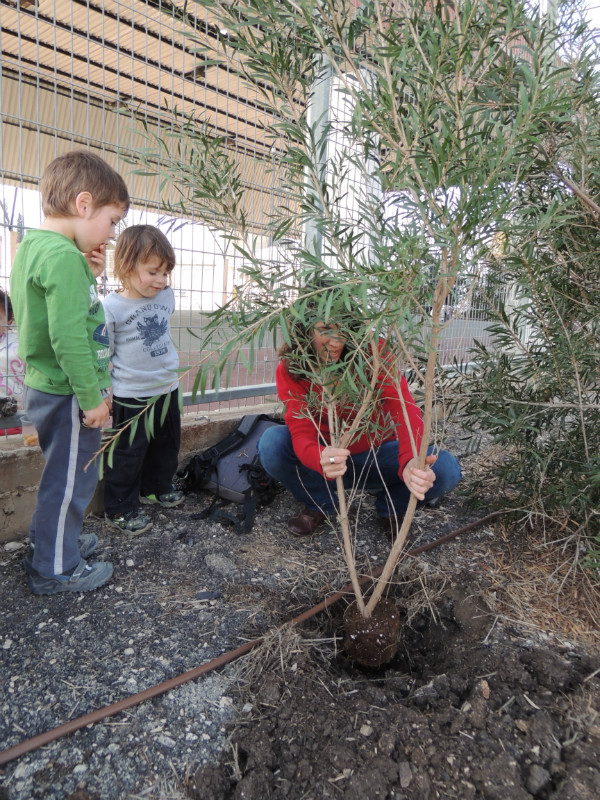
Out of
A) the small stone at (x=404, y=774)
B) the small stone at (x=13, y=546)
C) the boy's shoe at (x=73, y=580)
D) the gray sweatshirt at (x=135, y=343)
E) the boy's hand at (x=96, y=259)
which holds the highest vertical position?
the boy's hand at (x=96, y=259)

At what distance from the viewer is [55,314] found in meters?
2.04

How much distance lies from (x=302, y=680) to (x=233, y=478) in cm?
161

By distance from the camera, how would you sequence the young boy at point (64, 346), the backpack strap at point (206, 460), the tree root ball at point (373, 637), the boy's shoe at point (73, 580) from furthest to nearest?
the backpack strap at point (206, 460), the boy's shoe at point (73, 580), the young boy at point (64, 346), the tree root ball at point (373, 637)

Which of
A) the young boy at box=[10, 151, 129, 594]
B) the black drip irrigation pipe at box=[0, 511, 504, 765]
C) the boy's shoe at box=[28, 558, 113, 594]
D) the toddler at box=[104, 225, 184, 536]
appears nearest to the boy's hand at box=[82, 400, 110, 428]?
the young boy at box=[10, 151, 129, 594]

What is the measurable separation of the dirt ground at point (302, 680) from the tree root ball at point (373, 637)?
58 millimetres

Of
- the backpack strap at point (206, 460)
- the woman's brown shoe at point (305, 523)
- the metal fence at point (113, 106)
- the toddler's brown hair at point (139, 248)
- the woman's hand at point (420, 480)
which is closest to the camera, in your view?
the woman's hand at point (420, 480)

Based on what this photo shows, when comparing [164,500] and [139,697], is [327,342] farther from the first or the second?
[164,500]

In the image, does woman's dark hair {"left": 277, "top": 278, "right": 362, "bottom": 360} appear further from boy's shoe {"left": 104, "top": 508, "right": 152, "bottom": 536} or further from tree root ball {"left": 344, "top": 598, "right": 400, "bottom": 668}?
boy's shoe {"left": 104, "top": 508, "right": 152, "bottom": 536}

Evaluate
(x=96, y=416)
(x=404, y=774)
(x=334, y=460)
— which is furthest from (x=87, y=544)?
(x=404, y=774)

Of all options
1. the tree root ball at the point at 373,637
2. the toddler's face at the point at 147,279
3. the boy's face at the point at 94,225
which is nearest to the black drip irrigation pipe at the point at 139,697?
the tree root ball at the point at 373,637

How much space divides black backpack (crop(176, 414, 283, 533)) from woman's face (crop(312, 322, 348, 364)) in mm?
1393

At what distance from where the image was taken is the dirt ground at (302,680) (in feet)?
4.67

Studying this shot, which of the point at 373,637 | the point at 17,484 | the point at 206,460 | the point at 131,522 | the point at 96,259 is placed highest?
the point at 96,259

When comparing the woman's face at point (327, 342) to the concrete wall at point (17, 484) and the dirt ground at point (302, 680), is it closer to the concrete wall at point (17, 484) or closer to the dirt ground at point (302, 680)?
the dirt ground at point (302, 680)
